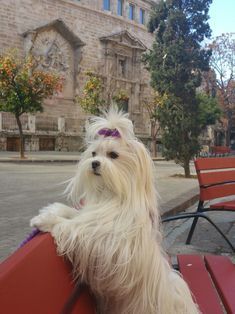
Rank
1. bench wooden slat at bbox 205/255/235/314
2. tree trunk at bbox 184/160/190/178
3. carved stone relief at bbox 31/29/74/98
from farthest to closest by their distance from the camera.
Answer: carved stone relief at bbox 31/29/74/98 → tree trunk at bbox 184/160/190/178 → bench wooden slat at bbox 205/255/235/314

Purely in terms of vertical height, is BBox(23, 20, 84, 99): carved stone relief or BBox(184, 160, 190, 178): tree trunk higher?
BBox(23, 20, 84, 99): carved stone relief

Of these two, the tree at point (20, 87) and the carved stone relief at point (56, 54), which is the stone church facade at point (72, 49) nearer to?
the carved stone relief at point (56, 54)

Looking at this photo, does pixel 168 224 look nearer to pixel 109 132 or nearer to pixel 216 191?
pixel 216 191

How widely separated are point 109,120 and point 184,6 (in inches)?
525

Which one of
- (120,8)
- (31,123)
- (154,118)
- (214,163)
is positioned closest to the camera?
(214,163)

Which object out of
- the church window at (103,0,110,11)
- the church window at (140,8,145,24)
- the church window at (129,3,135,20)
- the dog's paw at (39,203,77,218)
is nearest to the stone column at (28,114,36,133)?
the church window at (103,0,110,11)

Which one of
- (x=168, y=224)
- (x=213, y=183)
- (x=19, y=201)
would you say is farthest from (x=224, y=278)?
(x=19, y=201)

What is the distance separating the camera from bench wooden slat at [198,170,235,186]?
16.9 ft

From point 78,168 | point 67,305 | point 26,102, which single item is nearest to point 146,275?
point 67,305

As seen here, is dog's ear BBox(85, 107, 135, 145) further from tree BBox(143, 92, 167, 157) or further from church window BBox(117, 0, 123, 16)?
church window BBox(117, 0, 123, 16)

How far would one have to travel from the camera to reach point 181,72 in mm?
14281

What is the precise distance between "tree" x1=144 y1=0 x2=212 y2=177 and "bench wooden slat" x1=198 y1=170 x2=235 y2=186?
8.23 metres

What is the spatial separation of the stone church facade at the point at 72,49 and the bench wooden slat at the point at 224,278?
26779mm

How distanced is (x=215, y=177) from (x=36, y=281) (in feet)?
14.1
